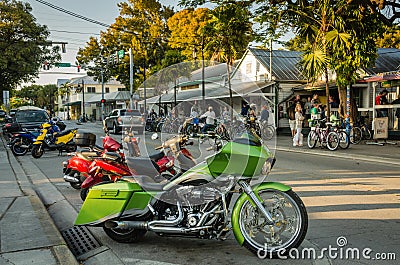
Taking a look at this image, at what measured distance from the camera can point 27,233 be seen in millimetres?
5086

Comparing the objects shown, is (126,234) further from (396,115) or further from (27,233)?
(396,115)

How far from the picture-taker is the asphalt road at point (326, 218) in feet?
14.9

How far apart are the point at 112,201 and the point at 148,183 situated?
1.51 ft

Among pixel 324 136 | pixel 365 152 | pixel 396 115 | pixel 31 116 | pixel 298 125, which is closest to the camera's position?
pixel 365 152

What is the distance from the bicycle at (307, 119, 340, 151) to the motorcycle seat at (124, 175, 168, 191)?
37.8 ft

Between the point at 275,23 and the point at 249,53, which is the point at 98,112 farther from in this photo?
the point at 275,23

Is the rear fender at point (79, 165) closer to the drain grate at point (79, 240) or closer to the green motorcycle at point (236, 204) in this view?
the drain grate at point (79, 240)

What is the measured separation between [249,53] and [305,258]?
99.0 feet

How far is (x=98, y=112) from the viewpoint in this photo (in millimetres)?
70938

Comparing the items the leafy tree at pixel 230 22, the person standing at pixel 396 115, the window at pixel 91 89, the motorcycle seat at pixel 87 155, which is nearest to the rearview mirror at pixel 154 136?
the motorcycle seat at pixel 87 155

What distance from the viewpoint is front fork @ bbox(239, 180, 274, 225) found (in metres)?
4.33

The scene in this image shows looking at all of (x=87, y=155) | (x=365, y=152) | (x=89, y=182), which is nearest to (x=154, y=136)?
(x=89, y=182)

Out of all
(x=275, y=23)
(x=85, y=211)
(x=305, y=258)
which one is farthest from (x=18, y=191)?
(x=275, y=23)

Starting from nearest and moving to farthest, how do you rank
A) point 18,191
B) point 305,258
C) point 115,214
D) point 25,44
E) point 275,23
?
1. point 305,258
2. point 115,214
3. point 18,191
4. point 275,23
5. point 25,44
